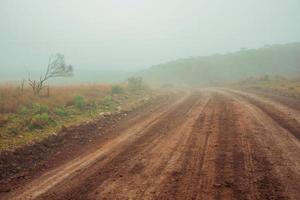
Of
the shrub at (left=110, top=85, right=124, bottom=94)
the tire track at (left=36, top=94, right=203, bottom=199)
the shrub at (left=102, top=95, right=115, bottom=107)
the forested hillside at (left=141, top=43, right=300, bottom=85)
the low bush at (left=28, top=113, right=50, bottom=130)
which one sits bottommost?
the tire track at (left=36, top=94, right=203, bottom=199)

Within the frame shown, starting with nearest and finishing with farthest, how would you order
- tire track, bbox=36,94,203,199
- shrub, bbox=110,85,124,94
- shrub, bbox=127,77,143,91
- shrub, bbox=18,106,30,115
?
tire track, bbox=36,94,203,199 → shrub, bbox=18,106,30,115 → shrub, bbox=110,85,124,94 → shrub, bbox=127,77,143,91

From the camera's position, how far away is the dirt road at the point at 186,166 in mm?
5414

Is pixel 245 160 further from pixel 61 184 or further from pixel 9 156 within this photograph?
pixel 9 156

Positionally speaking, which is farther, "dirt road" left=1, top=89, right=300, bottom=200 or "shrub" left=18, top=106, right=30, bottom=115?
"shrub" left=18, top=106, right=30, bottom=115

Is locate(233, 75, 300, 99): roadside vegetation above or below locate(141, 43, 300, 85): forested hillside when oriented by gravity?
below

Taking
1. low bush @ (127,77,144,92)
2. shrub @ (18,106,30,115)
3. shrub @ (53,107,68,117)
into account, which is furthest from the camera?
low bush @ (127,77,144,92)

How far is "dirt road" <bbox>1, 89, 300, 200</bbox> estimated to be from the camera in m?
5.41

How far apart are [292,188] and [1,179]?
21.3 ft

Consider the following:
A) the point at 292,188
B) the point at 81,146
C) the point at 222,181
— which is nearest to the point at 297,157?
the point at 292,188

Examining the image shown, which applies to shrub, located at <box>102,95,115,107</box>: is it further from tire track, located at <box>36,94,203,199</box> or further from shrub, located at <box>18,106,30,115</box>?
tire track, located at <box>36,94,203,199</box>

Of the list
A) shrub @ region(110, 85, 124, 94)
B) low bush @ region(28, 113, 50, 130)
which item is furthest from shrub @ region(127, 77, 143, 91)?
low bush @ region(28, 113, 50, 130)

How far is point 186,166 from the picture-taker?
6.61 metres

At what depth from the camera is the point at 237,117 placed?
11.6 m

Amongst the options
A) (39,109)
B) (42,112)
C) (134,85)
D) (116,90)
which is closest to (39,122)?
(42,112)
